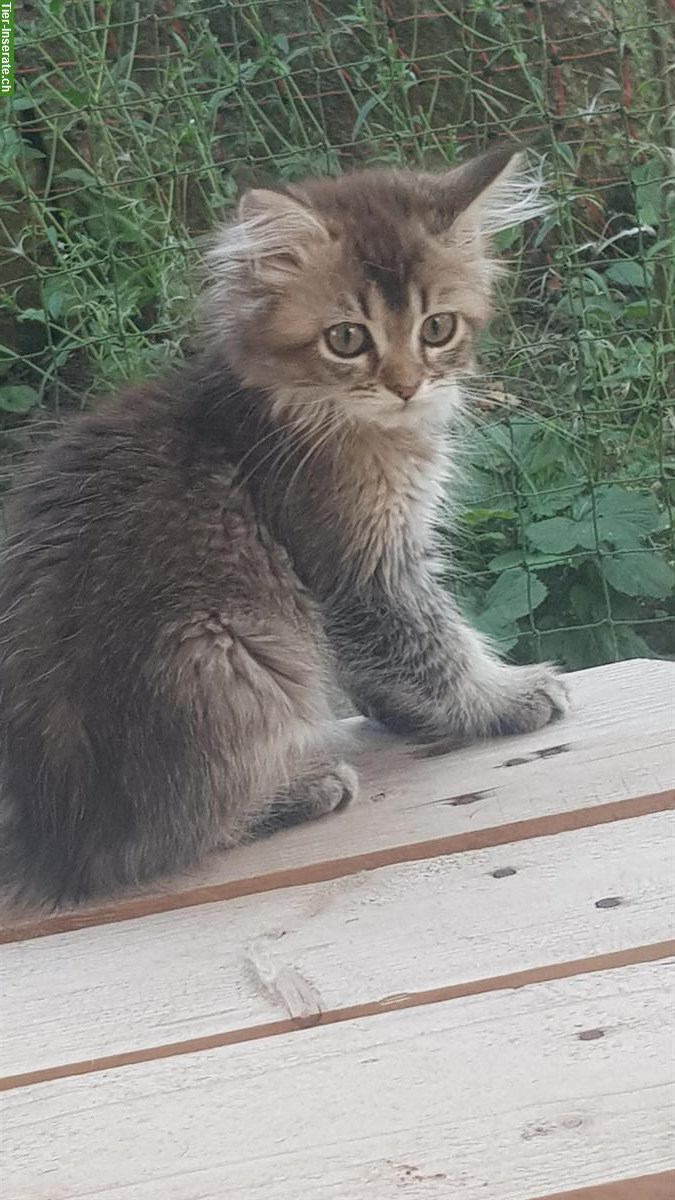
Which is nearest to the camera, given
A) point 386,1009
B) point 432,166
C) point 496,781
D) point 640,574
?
point 386,1009

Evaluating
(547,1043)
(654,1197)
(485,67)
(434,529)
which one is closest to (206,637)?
(434,529)

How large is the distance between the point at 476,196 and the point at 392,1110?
1288mm

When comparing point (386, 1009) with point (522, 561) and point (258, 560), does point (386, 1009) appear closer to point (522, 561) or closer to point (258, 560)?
point (258, 560)

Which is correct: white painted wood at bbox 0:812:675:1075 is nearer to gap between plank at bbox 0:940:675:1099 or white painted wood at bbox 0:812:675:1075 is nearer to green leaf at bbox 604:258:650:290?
gap between plank at bbox 0:940:675:1099

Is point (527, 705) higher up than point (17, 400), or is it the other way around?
point (17, 400)

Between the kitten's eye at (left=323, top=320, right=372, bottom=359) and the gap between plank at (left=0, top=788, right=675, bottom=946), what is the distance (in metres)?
0.70

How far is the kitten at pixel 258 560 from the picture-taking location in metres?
1.67

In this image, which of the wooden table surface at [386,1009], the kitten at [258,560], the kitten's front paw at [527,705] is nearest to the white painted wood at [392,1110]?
the wooden table surface at [386,1009]

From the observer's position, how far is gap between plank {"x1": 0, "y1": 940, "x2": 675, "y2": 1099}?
1.34m

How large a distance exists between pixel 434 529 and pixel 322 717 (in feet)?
1.26

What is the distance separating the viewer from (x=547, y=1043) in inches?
49.9

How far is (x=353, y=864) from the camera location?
165 cm

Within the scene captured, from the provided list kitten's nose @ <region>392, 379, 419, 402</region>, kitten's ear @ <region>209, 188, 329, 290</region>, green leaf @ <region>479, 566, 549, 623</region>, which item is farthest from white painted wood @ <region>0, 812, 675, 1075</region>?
green leaf @ <region>479, 566, 549, 623</region>

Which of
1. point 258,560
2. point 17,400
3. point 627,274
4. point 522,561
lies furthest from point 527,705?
point 17,400
